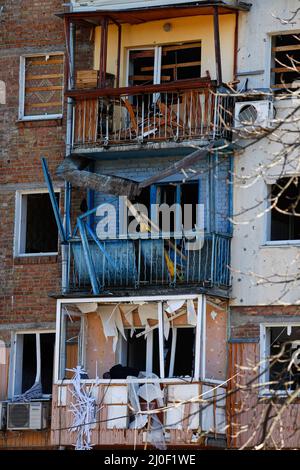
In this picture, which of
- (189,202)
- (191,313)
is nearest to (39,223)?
(189,202)

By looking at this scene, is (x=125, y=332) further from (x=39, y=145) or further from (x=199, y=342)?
(x=39, y=145)

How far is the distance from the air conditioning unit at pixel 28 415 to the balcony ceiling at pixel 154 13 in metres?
6.91

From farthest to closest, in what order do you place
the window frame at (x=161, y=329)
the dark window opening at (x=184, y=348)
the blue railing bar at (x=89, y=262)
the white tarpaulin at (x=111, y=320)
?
the white tarpaulin at (x=111, y=320)
the dark window opening at (x=184, y=348)
the blue railing bar at (x=89, y=262)
the window frame at (x=161, y=329)

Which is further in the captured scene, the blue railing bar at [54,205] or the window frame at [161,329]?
the blue railing bar at [54,205]

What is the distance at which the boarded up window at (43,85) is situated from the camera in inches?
1094

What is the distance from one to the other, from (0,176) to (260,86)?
534 centimetres

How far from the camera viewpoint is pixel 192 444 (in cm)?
2470

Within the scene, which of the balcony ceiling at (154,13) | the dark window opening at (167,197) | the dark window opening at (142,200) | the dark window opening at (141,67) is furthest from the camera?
the dark window opening at (141,67)

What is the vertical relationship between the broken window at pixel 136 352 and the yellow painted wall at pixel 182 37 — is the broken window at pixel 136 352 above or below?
below

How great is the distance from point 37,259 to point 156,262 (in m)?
2.69

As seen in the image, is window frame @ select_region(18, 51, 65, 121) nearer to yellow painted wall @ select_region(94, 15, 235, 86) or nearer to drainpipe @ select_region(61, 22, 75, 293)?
drainpipe @ select_region(61, 22, 75, 293)

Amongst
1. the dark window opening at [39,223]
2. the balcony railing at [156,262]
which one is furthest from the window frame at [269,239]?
the dark window opening at [39,223]

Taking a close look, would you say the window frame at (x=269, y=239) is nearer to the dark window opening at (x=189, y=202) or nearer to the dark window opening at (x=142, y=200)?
the dark window opening at (x=189, y=202)
